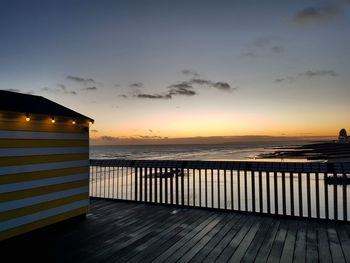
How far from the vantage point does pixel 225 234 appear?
356cm

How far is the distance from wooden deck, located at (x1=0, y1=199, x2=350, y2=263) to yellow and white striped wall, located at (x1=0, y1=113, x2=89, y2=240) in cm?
26

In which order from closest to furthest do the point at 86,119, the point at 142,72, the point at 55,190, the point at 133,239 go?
the point at 133,239, the point at 55,190, the point at 86,119, the point at 142,72

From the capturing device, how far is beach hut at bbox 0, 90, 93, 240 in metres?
3.37

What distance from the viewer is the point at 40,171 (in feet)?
12.5

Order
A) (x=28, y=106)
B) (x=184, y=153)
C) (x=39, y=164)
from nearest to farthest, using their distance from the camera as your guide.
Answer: (x=28, y=106), (x=39, y=164), (x=184, y=153)

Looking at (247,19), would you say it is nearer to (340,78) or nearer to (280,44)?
(280,44)

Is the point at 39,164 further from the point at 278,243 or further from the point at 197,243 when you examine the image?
the point at 278,243

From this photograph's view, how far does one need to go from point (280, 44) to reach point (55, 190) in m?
8.15

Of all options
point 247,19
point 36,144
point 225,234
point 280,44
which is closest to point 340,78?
point 280,44

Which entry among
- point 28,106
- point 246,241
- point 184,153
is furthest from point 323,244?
point 184,153

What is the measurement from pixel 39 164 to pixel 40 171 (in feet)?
0.36

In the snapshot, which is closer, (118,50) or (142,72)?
(118,50)

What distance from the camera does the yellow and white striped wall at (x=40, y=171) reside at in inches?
133

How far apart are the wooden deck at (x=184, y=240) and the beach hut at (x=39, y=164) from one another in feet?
0.90
